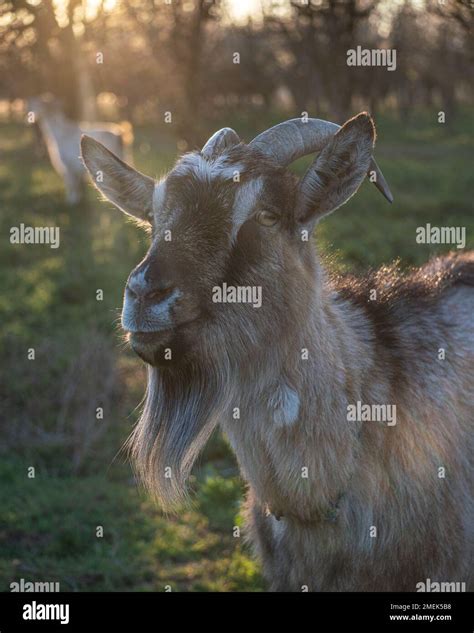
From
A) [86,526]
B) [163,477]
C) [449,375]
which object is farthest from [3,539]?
[449,375]

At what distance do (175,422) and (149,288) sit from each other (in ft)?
2.37

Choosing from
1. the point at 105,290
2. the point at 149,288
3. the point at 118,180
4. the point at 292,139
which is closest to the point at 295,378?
the point at 149,288

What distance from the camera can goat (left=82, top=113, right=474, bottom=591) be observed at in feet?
11.4

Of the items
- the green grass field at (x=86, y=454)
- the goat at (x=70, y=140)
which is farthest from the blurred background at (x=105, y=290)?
the goat at (x=70, y=140)

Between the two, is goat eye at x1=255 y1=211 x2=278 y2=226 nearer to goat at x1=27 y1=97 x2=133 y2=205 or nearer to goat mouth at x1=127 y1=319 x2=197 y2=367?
goat mouth at x1=127 y1=319 x2=197 y2=367

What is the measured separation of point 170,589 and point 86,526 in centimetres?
104

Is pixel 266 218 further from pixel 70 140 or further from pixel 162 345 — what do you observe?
pixel 70 140

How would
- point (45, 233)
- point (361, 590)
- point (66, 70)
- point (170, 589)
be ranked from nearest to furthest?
point (361, 590) → point (170, 589) → point (45, 233) → point (66, 70)

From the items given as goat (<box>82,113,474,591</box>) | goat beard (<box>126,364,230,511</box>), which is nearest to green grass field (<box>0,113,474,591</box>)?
goat beard (<box>126,364,230,511</box>)

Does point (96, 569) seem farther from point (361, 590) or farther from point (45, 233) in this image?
point (45, 233)

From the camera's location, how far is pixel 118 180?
13.7 ft

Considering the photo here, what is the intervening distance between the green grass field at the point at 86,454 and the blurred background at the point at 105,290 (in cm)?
1

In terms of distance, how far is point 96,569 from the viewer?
213 inches

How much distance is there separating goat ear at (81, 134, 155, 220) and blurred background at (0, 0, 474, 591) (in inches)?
20.3
